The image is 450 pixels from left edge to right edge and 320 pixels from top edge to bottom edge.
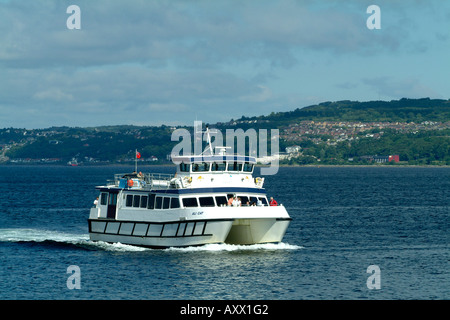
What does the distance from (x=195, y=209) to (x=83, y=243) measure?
11.4 meters

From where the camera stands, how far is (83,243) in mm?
53438

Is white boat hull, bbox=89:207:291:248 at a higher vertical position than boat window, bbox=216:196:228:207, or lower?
lower

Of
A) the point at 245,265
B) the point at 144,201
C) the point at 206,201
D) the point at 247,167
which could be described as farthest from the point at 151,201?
the point at 245,265

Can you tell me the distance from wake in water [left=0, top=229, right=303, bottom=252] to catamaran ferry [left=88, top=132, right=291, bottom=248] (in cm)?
39

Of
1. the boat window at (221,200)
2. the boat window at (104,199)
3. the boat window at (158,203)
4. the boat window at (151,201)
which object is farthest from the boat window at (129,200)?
the boat window at (221,200)

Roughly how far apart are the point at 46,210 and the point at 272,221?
4322cm

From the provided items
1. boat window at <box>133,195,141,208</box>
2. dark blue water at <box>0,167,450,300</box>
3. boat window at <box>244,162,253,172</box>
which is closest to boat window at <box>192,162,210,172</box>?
boat window at <box>244,162,253,172</box>

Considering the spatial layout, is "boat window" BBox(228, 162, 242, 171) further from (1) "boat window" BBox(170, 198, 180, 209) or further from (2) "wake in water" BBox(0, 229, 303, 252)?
(2) "wake in water" BBox(0, 229, 303, 252)

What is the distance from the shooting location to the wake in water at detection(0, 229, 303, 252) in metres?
47.1

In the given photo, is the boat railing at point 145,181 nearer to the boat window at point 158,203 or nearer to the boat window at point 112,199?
the boat window at point 112,199

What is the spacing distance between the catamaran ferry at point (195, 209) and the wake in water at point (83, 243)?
0.39 metres

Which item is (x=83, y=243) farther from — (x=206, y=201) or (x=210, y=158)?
(x=210, y=158)

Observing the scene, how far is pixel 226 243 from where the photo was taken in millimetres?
47781
